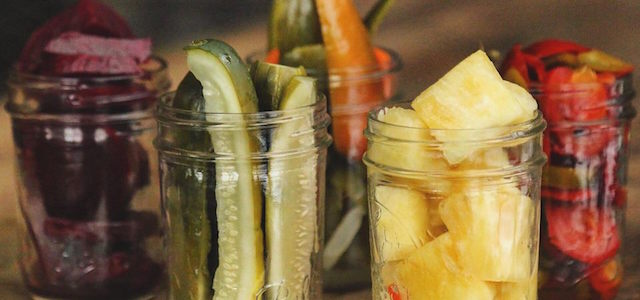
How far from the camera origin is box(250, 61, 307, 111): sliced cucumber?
0.82 meters

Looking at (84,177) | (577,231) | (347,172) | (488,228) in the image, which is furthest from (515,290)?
(84,177)

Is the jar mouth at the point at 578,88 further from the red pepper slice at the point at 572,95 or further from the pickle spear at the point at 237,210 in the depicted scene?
the pickle spear at the point at 237,210

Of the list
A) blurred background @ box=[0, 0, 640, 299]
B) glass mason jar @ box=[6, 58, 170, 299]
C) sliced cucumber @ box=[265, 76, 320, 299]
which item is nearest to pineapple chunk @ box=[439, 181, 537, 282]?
sliced cucumber @ box=[265, 76, 320, 299]

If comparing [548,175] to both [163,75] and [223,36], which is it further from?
[223,36]

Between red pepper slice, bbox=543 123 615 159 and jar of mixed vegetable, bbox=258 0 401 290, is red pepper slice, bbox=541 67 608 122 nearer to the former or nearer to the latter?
red pepper slice, bbox=543 123 615 159

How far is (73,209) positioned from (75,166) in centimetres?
4

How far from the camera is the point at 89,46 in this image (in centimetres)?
100

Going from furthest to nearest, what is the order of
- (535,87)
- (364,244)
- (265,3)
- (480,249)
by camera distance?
1. (265,3)
2. (364,244)
3. (535,87)
4. (480,249)

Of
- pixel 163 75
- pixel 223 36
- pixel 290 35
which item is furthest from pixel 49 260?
pixel 223 36

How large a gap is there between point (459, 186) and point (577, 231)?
0.75 ft

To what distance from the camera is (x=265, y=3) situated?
4.45 ft

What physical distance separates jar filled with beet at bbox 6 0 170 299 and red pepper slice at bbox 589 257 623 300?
1.48ft

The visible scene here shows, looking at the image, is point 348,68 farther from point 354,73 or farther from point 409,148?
point 409,148

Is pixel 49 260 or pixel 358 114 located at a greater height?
pixel 358 114
